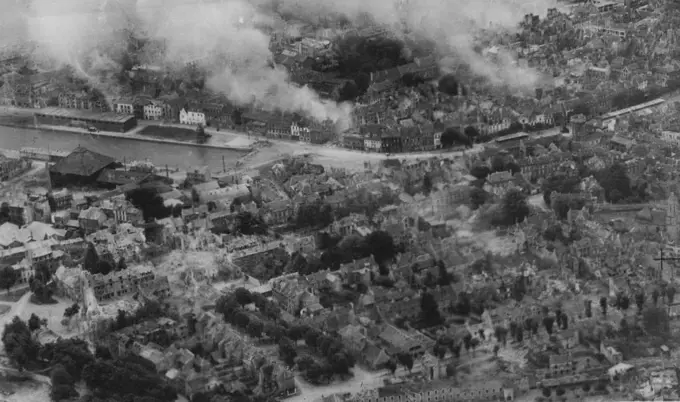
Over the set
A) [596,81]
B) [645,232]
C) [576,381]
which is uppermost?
[596,81]

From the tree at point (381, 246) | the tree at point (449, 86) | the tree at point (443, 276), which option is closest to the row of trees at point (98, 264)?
the tree at point (381, 246)

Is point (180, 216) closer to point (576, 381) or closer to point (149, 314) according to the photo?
point (149, 314)

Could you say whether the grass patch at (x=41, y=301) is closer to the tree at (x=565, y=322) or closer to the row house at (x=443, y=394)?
the row house at (x=443, y=394)

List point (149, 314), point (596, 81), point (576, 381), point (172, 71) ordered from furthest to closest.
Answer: point (172, 71)
point (596, 81)
point (149, 314)
point (576, 381)

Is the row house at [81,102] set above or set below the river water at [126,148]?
above

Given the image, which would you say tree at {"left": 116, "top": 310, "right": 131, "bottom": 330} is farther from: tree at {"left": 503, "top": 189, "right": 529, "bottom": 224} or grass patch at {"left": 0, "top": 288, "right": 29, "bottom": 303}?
tree at {"left": 503, "top": 189, "right": 529, "bottom": 224}

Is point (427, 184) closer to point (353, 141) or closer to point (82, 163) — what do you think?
point (353, 141)

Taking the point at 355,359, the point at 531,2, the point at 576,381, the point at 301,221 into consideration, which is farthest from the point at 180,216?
the point at 531,2
